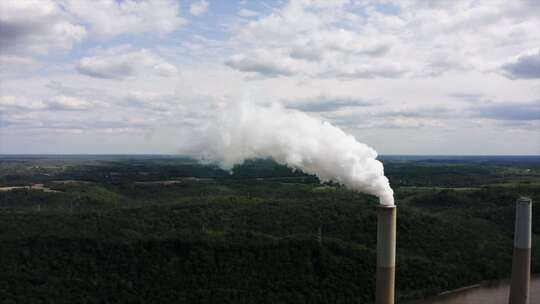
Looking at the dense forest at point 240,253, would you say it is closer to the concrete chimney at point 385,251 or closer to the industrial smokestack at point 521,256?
the industrial smokestack at point 521,256

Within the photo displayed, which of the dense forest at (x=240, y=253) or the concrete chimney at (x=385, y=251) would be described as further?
the dense forest at (x=240, y=253)

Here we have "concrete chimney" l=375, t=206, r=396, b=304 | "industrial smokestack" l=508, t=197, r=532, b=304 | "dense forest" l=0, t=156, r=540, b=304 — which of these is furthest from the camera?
"dense forest" l=0, t=156, r=540, b=304

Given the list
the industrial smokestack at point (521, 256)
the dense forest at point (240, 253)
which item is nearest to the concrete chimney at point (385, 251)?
the dense forest at point (240, 253)

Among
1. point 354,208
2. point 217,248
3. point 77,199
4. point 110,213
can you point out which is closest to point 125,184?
point 77,199

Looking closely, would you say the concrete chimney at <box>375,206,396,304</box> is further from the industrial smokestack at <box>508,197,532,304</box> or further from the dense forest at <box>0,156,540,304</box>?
the industrial smokestack at <box>508,197,532,304</box>

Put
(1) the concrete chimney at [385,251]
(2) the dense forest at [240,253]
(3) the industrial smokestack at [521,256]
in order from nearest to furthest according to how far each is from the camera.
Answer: (1) the concrete chimney at [385,251] < (3) the industrial smokestack at [521,256] < (2) the dense forest at [240,253]

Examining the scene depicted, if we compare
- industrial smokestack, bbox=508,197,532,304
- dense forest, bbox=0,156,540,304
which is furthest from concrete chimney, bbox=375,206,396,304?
industrial smokestack, bbox=508,197,532,304

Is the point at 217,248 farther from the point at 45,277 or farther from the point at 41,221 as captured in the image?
the point at 41,221

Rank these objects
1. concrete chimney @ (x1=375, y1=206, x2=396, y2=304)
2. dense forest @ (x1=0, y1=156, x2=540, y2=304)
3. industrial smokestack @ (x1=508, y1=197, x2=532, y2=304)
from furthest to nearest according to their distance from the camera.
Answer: dense forest @ (x1=0, y1=156, x2=540, y2=304), industrial smokestack @ (x1=508, y1=197, x2=532, y2=304), concrete chimney @ (x1=375, y1=206, x2=396, y2=304)

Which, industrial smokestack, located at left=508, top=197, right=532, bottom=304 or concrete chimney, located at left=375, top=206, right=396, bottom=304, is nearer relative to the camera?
concrete chimney, located at left=375, top=206, right=396, bottom=304
